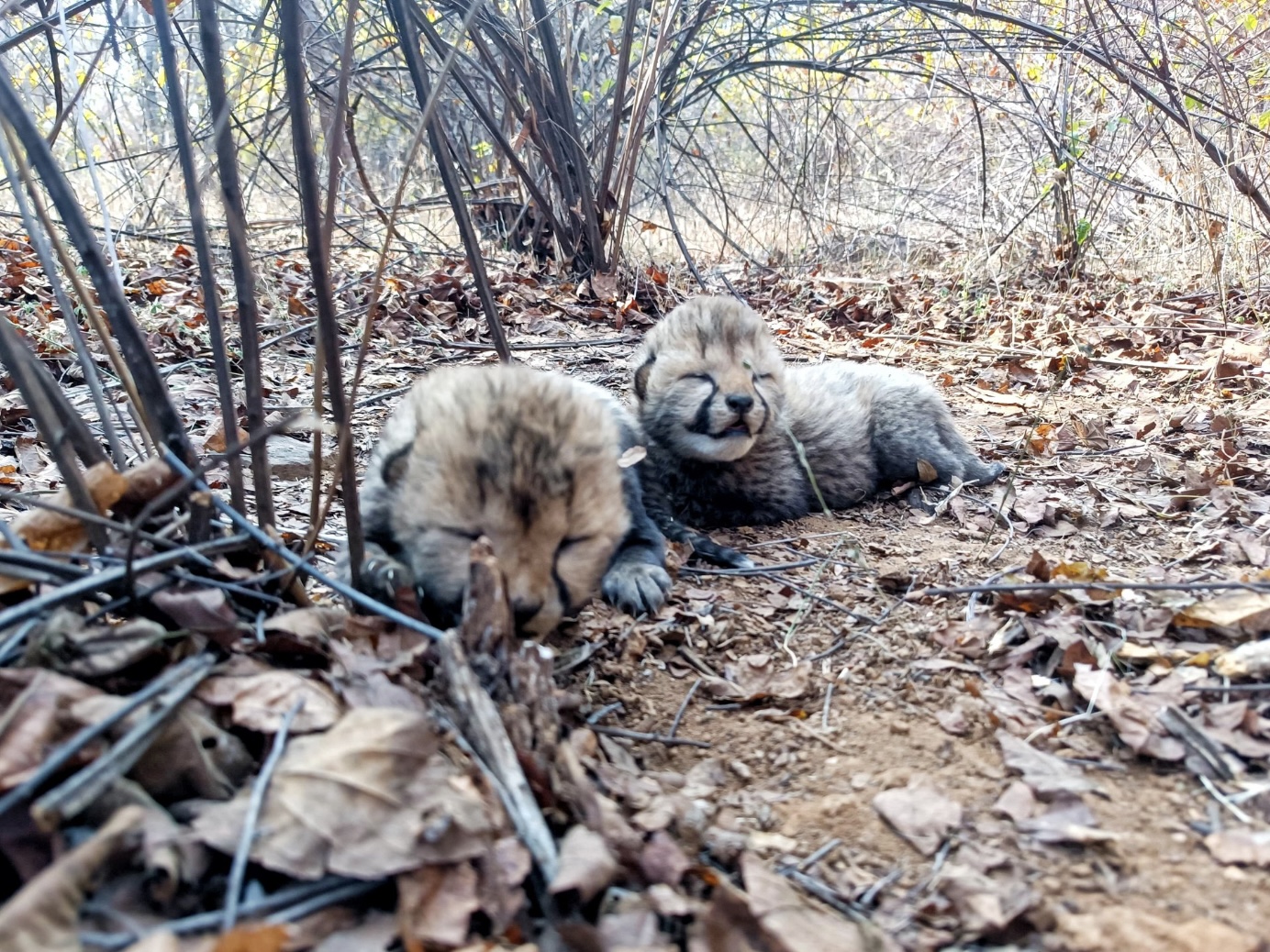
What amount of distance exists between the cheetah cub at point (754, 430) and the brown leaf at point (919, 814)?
6.50 ft

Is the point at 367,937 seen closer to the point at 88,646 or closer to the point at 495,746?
the point at 495,746

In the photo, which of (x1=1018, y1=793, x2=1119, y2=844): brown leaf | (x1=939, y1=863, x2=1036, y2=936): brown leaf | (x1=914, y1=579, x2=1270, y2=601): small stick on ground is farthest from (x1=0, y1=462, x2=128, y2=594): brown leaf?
(x1=914, y1=579, x2=1270, y2=601): small stick on ground

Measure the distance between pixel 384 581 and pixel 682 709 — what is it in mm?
953

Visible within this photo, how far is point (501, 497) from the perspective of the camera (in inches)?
102

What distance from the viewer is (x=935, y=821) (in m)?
2.20

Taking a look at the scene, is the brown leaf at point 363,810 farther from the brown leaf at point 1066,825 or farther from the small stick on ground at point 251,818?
the brown leaf at point 1066,825

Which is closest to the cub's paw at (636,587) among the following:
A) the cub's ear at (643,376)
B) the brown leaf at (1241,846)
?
the cub's ear at (643,376)

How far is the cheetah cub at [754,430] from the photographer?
4.60 m

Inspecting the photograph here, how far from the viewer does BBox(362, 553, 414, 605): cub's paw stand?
2.79 meters

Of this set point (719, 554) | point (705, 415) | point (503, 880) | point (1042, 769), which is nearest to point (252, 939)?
point (503, 880)

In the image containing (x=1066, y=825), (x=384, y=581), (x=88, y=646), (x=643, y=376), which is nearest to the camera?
(x=88, y=646)

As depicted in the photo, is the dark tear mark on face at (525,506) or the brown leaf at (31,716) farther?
the dark tear mark on face at (525,506)

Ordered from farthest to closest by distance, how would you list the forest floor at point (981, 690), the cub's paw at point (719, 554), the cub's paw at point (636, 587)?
the cub's paw at point (719, 554) < the cub's paw at point (636, 587) < the forest floor at point (981, 690)

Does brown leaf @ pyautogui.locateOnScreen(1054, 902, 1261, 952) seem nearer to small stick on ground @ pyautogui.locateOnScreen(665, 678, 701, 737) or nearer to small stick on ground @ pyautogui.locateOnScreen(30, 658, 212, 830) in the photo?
small stick on ground @ pyautogui.locateOnScreen(665, 678, 701, 737)
